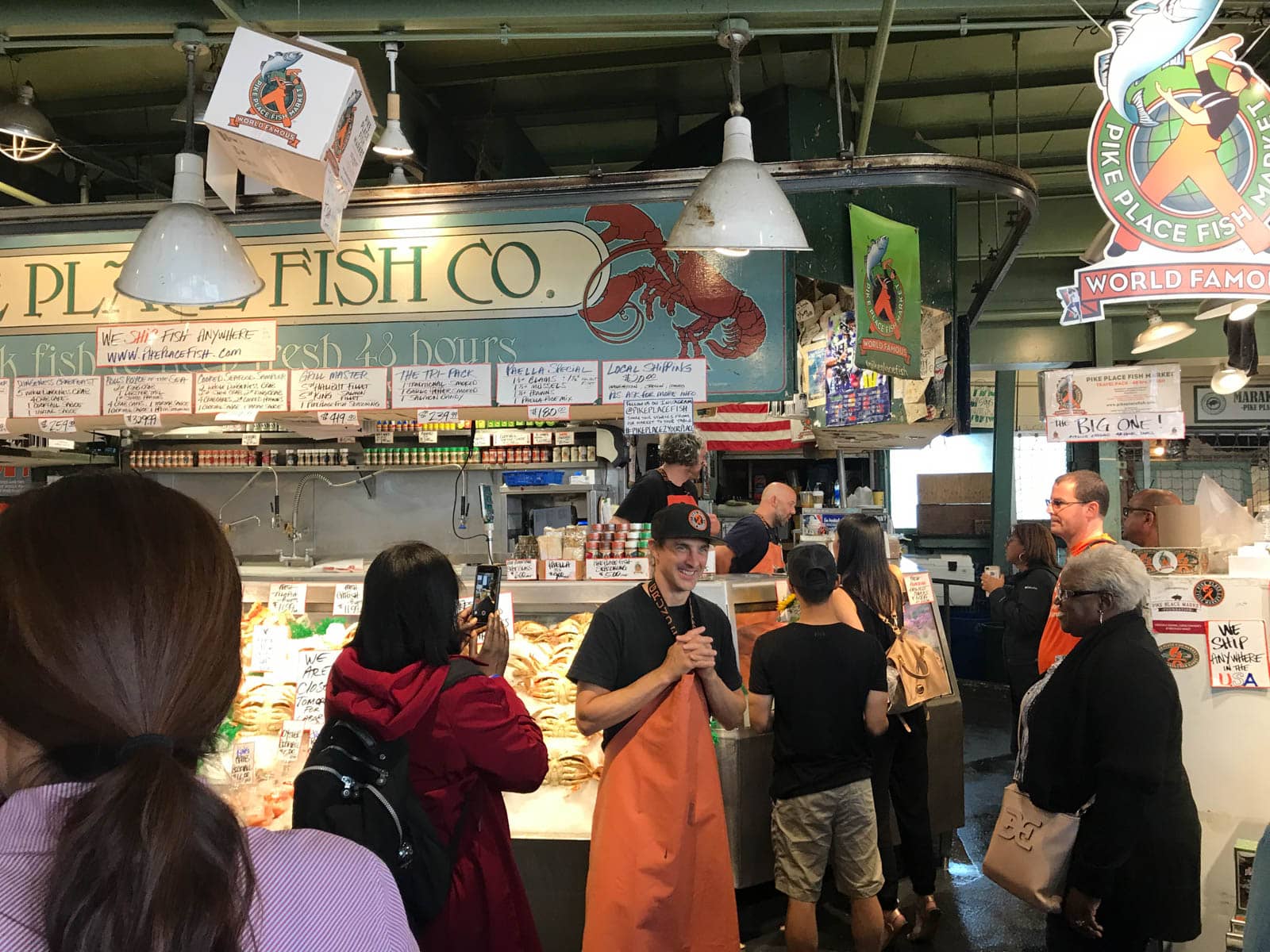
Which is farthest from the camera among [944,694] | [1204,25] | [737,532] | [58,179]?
[58,179]

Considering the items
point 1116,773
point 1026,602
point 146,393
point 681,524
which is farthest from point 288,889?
point 1026,602

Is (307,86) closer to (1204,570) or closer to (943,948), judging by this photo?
(1204,570)

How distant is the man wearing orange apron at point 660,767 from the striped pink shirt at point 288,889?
6.22 ft

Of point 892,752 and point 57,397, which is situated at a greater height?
point 57,397

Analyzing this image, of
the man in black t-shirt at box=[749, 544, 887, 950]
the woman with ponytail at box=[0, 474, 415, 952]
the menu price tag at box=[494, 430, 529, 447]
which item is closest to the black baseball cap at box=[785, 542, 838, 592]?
the man in black t-shirt at box=[749, 544, 887, 950]

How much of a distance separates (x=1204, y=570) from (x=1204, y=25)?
2.27m

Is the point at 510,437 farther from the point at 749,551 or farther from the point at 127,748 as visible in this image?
the point at 127,748

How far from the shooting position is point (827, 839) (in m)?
3.88

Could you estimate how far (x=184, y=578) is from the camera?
996mm

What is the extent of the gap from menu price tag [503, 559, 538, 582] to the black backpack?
2233 mm

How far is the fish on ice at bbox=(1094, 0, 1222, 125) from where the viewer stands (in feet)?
9.25

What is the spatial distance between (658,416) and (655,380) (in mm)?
197

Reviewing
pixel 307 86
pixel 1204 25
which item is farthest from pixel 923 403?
pixel 307 86

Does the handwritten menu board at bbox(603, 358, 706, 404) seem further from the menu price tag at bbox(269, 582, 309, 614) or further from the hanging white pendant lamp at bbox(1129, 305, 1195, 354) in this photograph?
the hanging white pendant lamp at bbox(1129, 305, 1195, 354)
